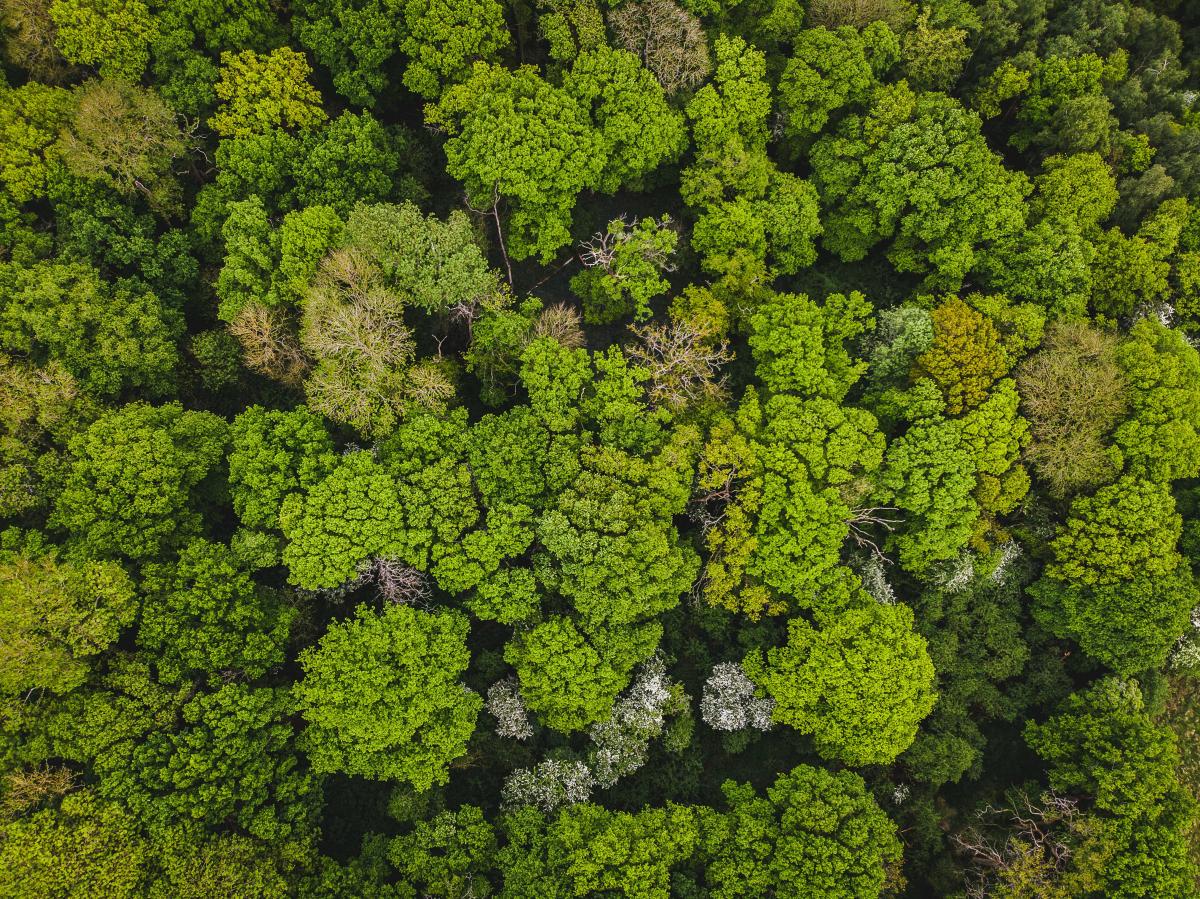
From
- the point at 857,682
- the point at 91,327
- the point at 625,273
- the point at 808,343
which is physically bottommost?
the point at 857,682

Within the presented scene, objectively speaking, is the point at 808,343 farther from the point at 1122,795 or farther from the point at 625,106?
the point at 1122,795

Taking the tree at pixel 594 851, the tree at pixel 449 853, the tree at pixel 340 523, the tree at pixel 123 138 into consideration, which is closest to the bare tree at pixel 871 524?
the tree at pixel 594 851

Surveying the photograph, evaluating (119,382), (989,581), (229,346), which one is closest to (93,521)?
(119,382)

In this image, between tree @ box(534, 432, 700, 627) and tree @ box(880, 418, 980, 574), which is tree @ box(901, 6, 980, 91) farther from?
tree @ box(534, 432, 700, 627)

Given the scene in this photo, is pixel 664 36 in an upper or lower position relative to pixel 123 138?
upper

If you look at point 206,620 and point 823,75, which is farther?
→ point 823,75

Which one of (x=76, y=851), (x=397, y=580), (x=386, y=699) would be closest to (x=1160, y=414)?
(x=397, y=580)

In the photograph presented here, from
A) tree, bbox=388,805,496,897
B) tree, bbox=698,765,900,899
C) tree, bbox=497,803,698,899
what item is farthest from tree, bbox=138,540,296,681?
tree, bbox=698,765,900,899
